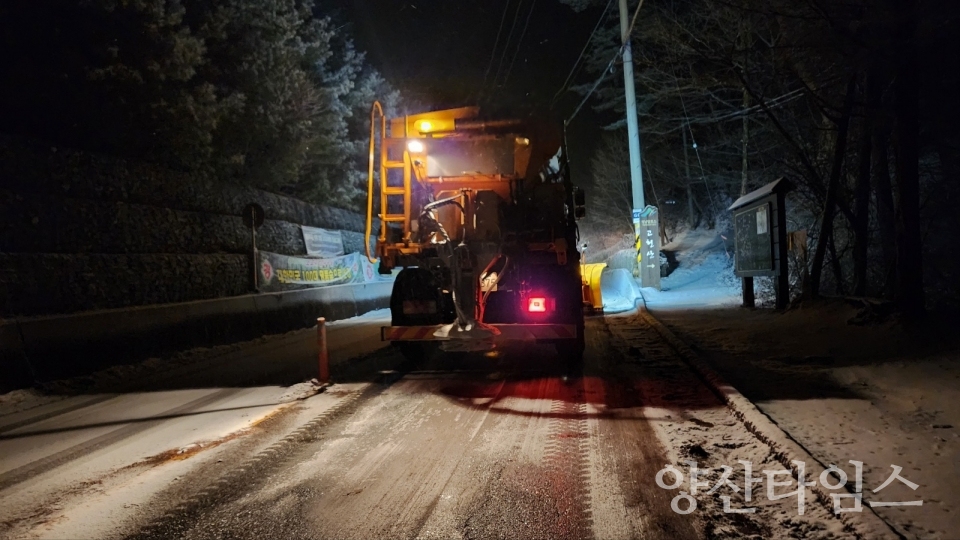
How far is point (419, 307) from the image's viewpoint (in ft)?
29.5

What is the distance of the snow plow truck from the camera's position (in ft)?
27.8

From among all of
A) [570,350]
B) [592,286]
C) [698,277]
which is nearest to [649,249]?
[698,277]

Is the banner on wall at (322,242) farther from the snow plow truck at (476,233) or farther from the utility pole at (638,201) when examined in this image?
the utility pole at (638,201)

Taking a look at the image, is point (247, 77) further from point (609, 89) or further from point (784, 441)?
point (609, 89)

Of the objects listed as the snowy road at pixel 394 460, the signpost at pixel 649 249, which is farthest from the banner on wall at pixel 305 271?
the signpost at pixel 649 249

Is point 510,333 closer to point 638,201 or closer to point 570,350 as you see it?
point 570,350

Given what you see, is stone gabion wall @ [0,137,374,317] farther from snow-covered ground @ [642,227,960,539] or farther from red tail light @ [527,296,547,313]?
snow-covered ground @ [642,227,960,539]

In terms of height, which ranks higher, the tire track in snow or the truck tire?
the truck tire

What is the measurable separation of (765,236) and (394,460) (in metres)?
10.2

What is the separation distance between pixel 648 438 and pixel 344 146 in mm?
15230

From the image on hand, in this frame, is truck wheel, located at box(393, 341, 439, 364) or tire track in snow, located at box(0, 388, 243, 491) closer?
tire track in snow, located at box(0, 388, 243, 491)

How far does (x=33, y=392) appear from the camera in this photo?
8164mm

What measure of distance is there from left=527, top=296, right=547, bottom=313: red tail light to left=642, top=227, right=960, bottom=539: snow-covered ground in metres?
2.47

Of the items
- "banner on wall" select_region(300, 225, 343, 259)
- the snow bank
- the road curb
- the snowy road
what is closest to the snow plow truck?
the snowy road
